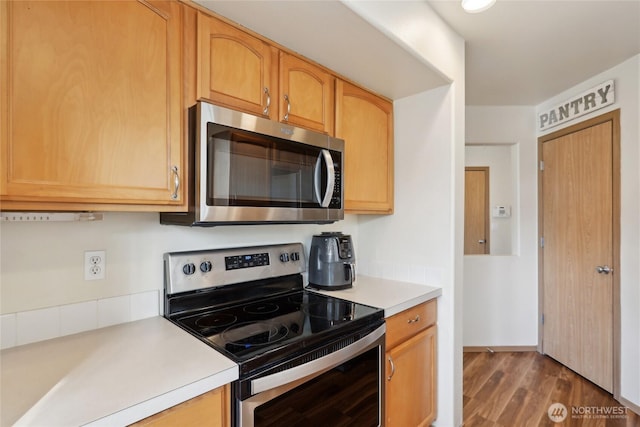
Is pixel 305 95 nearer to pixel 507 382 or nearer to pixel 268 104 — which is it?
pixel 268 104

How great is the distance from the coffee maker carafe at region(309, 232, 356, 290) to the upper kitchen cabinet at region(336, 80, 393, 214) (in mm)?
201

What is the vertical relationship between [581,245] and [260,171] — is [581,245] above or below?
below

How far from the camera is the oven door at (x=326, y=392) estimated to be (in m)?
0.96

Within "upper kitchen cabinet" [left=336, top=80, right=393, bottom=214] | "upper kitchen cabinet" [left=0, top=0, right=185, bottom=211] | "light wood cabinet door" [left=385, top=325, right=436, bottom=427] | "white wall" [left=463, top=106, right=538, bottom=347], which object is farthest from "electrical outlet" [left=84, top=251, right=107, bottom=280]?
"white wall" [left=463, top=106, right=538, bottom=347]

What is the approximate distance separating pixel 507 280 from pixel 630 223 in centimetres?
109

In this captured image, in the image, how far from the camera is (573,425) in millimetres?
1984

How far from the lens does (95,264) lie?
1180 mm

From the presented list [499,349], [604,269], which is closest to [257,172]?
[604,269]

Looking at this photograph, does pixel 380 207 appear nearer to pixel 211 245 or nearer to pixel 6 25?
pixel 211 245

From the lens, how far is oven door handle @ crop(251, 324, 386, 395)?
966 mm

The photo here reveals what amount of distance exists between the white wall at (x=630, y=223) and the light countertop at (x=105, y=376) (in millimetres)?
2707

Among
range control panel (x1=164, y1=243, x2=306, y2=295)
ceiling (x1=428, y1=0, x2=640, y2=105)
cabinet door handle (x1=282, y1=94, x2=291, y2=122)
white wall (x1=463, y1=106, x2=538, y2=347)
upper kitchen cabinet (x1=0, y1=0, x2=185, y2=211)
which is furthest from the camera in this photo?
white wall (x1=463, y1=106, x2=538, y2=347)

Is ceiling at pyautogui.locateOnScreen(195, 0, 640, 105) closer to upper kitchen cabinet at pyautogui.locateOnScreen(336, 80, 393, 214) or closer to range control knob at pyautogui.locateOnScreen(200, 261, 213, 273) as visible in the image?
upper kitchen cabinet at pyautogui.locateOnScreen(336, 80, 393, 214)

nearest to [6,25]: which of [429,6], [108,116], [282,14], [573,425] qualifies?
[108,116]
